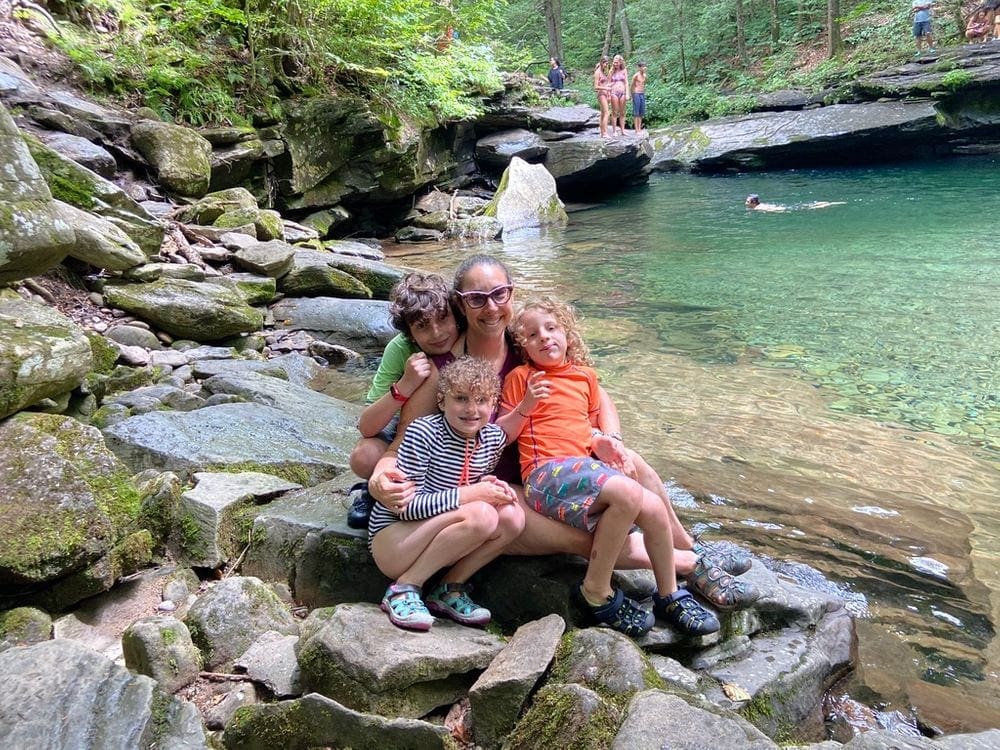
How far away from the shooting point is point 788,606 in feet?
9.52

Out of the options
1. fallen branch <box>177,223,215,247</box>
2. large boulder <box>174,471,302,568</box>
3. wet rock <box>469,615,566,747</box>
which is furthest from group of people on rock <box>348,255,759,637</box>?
fallen branch <box>177,223,215,247</box>

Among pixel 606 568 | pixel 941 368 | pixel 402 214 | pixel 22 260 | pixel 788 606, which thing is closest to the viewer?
pixel 606 568

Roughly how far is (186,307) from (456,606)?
5121 millimetres

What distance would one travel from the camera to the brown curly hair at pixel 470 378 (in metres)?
2.60

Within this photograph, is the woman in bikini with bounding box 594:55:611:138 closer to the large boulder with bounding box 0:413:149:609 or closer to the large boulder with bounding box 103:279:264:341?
the large boulder with bounding box 103:279:264:341

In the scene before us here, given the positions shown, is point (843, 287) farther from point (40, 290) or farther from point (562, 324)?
point (40, 290)

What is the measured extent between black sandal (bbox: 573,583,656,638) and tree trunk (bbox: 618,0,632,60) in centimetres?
3670

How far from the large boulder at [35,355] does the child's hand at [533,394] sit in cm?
234

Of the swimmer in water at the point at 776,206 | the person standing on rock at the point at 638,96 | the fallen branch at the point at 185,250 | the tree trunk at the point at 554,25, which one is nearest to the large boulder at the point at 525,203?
the swimmer in water at the point at 776,206

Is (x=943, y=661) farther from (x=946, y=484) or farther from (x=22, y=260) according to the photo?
(x=22, y=260)

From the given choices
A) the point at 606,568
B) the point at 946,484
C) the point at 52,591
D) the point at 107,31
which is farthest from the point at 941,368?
the point at 107,31

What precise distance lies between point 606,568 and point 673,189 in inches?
787

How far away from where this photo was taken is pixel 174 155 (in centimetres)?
944

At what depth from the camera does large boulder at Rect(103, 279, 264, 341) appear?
21.3 ft
